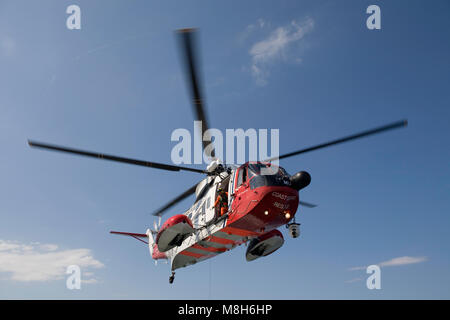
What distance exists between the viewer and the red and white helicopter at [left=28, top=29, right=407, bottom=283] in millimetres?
10125

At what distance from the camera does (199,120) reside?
1106 centimetres

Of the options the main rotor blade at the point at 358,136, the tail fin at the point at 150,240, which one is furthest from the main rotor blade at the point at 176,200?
the main rotor blade at the point at 358,136

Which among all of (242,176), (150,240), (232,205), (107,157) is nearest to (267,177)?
(242,176)

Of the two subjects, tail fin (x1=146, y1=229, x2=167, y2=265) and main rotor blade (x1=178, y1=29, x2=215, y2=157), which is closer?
main rotor blade (x1=178, y1=29, x2=215, y2=157)

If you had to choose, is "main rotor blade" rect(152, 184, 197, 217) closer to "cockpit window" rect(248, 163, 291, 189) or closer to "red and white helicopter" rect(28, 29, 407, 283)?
"red and white helicopter" rect(28, 29, 407, 283)

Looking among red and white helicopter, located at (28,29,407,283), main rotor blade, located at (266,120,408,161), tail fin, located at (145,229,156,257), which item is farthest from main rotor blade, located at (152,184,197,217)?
main rotor blade, located at (266,120,408,161)

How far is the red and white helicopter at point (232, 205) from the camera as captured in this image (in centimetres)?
1012

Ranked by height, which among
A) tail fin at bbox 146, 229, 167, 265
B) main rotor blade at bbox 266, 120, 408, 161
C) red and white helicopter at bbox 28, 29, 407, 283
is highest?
main rotor blade at bbox 266, 120, 408, 161

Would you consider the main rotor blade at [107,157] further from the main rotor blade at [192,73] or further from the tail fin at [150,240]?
the tail fin at [150,240]

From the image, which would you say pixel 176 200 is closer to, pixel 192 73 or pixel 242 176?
pixel 242 176
